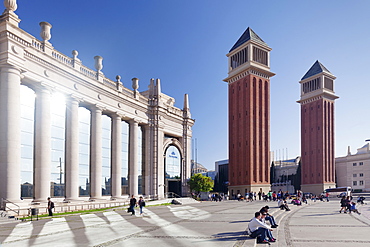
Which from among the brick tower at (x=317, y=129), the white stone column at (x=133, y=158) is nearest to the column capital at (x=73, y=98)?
the white stone column at (x=133, y=158)

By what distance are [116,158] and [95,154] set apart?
422cm

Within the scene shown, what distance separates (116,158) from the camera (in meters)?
42.4

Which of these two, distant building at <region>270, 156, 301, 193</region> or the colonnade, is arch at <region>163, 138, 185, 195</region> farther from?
distant building at <region>270, 156, 301, 193</region>

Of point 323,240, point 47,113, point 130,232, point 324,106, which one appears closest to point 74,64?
point 47,113

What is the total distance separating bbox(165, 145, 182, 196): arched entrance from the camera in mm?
54281

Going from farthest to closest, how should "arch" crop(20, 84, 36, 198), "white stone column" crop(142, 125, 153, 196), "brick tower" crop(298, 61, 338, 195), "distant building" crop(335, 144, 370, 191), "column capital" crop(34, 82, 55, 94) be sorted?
"distant building" crop(335, 144, 370, 191) < "brick tower" crop(298, 61, 338, 195) < "white stone column" crop(142, 125, 153, 196) < "column capital" crop(34, 82, 55, 94) < "arch" crop(20, 84, 36, 198)

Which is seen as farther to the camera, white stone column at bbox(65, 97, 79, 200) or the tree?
the tree

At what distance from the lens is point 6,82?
1086 inches

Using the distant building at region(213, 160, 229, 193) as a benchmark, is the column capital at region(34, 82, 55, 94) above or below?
above

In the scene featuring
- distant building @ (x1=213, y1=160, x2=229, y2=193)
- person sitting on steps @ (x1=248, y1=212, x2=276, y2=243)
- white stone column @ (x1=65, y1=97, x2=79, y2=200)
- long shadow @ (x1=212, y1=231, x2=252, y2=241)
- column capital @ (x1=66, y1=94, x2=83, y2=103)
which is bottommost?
distant building @ (x1=213, y1=160, x2=229, y2=193)

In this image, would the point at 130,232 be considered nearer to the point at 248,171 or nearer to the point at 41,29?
the point at 41,29

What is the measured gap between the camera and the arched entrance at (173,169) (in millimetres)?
54281

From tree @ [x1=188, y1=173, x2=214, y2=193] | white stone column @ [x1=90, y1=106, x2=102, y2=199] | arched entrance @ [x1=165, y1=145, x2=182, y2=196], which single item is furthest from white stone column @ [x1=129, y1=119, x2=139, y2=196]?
tree @ [x1=188, y1=173, x2=214, y2=193]

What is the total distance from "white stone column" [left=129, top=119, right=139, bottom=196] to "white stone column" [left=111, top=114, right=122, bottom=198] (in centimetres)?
330
